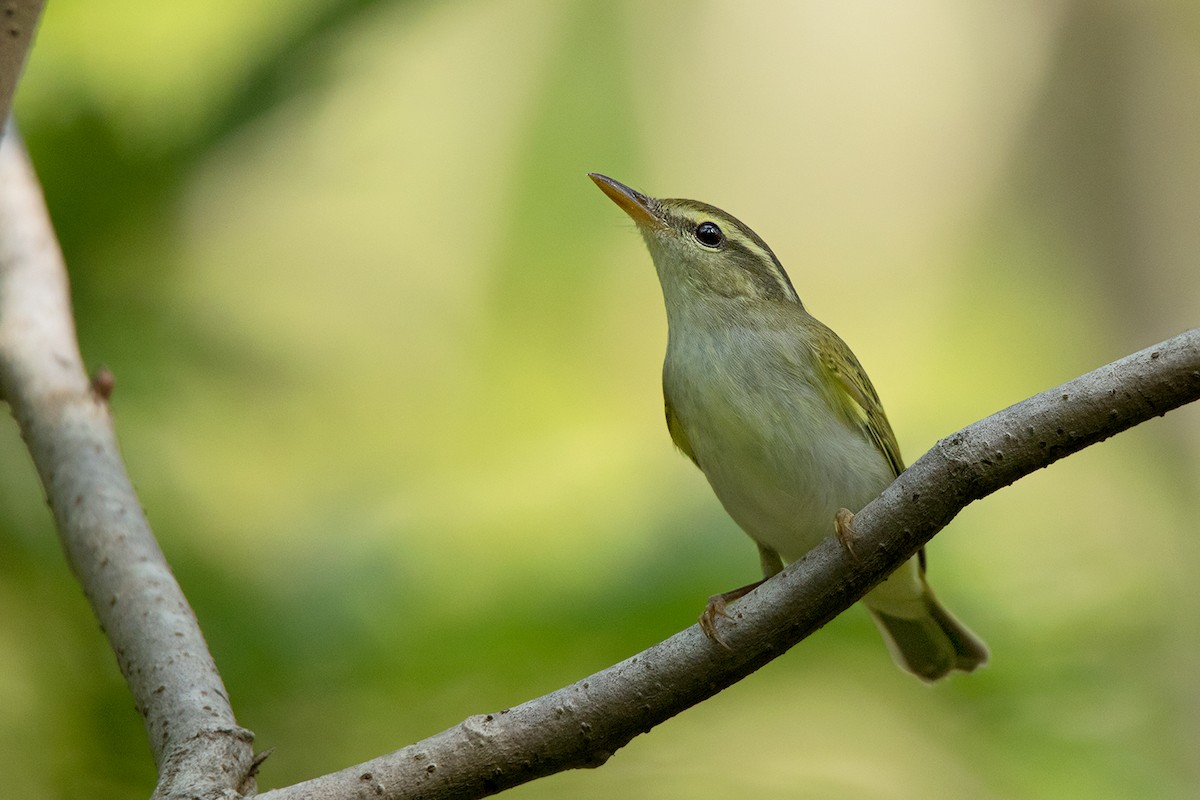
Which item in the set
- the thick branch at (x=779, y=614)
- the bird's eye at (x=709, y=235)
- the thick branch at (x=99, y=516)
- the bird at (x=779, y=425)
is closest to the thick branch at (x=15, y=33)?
the thick branch at (x=99, y=516)

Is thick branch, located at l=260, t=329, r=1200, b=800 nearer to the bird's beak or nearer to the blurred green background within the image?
the blurred green background

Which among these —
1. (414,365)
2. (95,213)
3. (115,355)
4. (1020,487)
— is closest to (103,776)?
(115,355)

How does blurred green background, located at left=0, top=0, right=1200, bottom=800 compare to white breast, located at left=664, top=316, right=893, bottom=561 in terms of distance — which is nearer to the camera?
blurred green background, located at left=0, top=0, right=1200, bottom=800

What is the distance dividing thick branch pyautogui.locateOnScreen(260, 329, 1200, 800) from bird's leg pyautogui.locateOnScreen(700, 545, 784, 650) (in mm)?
20

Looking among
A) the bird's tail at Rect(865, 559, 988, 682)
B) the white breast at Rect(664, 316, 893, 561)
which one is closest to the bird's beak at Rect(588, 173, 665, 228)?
the white breast at Rect(664, 316, 893, 561)

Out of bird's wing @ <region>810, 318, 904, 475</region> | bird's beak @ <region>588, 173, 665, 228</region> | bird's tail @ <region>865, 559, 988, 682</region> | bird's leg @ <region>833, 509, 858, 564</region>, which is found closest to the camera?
bird's leg @ <region>833, 509, 858, 564</region>

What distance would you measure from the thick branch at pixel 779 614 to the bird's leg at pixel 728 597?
20mm

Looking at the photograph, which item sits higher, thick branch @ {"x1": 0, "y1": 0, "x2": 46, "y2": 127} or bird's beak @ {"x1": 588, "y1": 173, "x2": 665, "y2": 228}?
bird's beak @ {"x1": 588, "y1": 173, "x2": 665, "y2": 228}

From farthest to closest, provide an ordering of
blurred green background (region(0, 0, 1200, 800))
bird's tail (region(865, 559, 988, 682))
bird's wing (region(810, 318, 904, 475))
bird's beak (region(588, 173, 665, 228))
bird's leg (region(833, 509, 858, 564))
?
bird's beak (region(588, 173, 665, 228)) → bird's tail (region(865, 559, 988, 682)) → bird's wing (region(810, 318, 904, 475)) → blurred green background (region(0, 0, 1200, 800)) → bird's leg (region(833, 509, 858, 564))

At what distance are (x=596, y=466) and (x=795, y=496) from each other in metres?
2.28

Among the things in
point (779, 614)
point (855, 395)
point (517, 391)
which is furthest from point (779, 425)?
point (517, 391)

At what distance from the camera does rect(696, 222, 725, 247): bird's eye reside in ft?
11.6

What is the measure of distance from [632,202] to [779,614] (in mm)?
1826

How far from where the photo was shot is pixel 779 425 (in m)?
2.96
